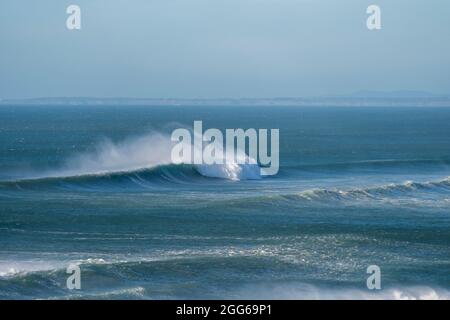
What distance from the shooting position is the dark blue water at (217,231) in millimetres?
21562

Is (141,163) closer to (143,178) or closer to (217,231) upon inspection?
(143,178)

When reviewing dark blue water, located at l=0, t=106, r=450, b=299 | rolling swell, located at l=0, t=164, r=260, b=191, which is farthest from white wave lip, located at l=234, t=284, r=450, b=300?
rolling swell, located at l=0, t=164, r=260, b=191

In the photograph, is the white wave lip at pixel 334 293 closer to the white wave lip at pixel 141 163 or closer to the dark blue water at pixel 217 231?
the dark blue water at pixel 217 231

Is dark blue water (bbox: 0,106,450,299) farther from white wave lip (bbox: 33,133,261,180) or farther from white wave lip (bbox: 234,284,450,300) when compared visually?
white wave lip (bbox: 33,133,261,180)

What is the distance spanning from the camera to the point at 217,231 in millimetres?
28312

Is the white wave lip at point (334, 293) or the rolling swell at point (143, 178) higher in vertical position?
the white wave lip at point (334, 293)

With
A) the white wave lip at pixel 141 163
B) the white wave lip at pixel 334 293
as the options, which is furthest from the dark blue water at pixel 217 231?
the white wave lip at pixel 141 163

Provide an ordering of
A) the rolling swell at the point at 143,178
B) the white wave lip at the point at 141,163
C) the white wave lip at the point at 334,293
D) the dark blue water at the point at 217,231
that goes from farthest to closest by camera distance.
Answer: the white wave lip at the point at 141,163, the rolling swell at the point at 143,178, the dark blue water at the point at 217,231, the white wave lip at the point at 334,293

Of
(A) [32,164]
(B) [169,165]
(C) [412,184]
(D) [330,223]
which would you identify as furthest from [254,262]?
(A) [32,164]

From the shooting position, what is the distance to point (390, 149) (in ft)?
226

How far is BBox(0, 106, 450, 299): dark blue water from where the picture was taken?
21.6 metres

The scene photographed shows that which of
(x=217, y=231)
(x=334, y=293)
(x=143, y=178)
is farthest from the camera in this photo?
(x=143, y=178)

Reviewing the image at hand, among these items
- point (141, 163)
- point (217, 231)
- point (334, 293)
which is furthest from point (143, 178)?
point (334, 293)
